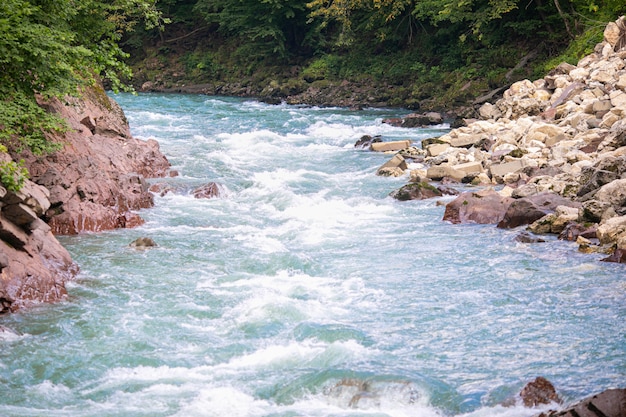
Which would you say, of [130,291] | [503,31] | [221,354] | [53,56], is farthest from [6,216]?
[503,31]

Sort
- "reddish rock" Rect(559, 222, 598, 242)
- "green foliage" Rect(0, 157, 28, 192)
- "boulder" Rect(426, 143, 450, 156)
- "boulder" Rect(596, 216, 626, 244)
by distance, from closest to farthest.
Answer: "green foliage" Rect(0, 157, 28, 192) < "boulder" Rect(596, 216, 626, 244) < "reddish rock" Rect(559, 222, 598, 242) < "boulder" Rect(426, 143, 450, 156)

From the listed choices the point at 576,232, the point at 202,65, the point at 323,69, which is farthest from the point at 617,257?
the point at 202,65

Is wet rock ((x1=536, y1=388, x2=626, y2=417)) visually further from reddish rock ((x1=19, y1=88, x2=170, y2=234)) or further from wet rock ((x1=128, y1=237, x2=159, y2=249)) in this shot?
reddish rock ((x1=19, y1=88, x2=170, y2=234))

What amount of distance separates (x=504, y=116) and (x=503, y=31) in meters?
11.0

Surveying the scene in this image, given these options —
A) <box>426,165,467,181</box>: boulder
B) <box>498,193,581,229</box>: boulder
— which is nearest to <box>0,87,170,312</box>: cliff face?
<box>426,165,467,181</box>: boulder

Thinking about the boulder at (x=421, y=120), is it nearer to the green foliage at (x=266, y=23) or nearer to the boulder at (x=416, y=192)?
the boulder at (x=416, y=192)

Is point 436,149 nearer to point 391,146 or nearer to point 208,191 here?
point 391,146

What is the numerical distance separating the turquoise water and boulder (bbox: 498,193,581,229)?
0.43 meters

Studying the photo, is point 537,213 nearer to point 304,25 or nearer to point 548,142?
point 548,142

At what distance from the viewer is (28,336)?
919 centimetres

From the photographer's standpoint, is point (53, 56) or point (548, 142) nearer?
point (53, 56)

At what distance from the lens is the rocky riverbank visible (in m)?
13.3

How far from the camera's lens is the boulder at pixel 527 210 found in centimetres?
1396

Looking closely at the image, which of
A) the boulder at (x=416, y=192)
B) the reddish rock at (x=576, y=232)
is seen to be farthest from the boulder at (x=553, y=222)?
the boulder at (x=416, y=192)
